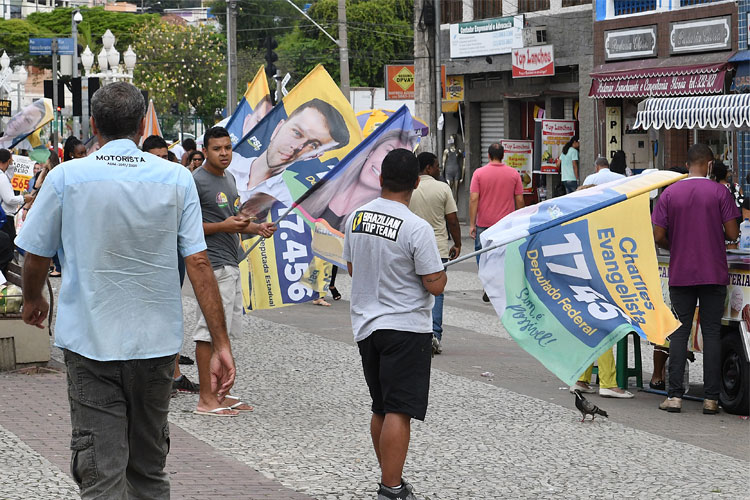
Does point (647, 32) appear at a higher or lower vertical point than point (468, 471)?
higher

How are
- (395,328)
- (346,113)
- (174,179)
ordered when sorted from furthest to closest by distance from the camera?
1. (346,113)
2. (395,328)
3. (174,179)

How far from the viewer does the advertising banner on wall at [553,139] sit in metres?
Result: 25.9

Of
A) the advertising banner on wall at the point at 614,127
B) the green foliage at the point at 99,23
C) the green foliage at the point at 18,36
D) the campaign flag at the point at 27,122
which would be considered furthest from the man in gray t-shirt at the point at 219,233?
the green foliage at the point at 18,36

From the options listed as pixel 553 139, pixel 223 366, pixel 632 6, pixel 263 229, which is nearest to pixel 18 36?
pixel 553 139

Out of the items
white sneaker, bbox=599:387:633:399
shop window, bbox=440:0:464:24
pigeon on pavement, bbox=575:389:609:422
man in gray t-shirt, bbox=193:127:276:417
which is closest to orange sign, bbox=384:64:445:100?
shop window, bbox=440:0:464:24

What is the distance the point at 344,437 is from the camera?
7441 millimetres

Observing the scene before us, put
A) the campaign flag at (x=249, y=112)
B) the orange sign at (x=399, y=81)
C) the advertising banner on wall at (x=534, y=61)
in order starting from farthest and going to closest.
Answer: the orange sign at (x=399, y=81) → the advertising banner on wall at (x=534, y=61) → the campaign flag at (x=249, y=112)

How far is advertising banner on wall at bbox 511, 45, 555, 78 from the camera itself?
2562 cm

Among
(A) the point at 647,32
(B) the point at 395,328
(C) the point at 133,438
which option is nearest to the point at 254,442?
(B) the point at 395,328

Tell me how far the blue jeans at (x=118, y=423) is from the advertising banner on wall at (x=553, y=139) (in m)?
22.1

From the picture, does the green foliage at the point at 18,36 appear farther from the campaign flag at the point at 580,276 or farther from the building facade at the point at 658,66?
the campaign flag at the point at 580,276

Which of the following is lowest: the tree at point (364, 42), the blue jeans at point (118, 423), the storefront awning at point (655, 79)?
the blue jeans at point (118, 423)

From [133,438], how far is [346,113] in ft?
20.3

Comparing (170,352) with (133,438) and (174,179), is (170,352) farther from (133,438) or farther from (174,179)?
(174,179)
